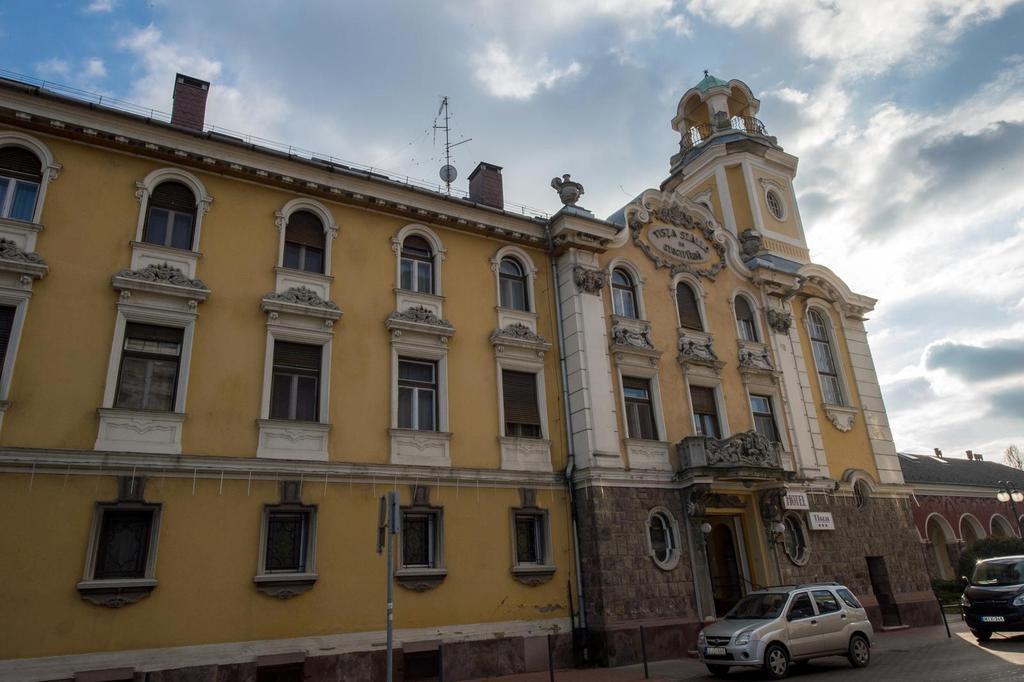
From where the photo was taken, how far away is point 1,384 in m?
11.5

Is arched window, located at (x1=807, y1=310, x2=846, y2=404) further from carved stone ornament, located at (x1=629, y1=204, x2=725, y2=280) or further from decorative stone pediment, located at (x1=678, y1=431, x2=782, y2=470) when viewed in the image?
decorative stone pediment, located at (x1=678, y1=431, x2=782, y2=470)

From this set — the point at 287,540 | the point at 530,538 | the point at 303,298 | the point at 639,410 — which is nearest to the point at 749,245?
the point at 639,410

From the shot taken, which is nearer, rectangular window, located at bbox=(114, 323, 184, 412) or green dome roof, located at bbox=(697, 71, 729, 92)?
rectangular window, located at bbox=(114, 323, 184, 412)

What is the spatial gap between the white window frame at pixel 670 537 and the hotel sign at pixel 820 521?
5.11 metres

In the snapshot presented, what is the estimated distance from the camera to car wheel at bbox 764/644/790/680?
12.2m

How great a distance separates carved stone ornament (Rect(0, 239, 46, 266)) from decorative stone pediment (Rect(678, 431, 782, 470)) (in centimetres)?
1468

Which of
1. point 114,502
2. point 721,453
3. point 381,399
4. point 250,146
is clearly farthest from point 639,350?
point 114,502

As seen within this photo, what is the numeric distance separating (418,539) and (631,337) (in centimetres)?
793

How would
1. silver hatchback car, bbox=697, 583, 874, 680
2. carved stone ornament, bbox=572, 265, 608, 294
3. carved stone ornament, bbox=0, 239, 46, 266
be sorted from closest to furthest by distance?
carved stone ornament, bbox=0, 239, 46, 266
silver hatchback car, bbox=697, 583, 874, 680
carved stone ornament, bbox=572, 265, 608, 294

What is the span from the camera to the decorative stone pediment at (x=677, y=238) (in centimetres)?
2022

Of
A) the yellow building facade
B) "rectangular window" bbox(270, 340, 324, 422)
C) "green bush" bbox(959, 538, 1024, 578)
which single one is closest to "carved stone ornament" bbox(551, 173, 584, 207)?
the yellow building facade

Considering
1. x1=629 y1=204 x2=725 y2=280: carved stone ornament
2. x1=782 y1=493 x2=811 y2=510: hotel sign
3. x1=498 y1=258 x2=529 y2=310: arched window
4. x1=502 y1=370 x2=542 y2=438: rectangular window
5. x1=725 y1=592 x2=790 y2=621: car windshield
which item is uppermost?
x1=629 y1=204 x2=725 y2=280: carved stone ornament

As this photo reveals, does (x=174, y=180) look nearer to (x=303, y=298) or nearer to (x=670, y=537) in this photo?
(x=303, y=298)

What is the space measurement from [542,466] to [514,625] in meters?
Result: 3.64
